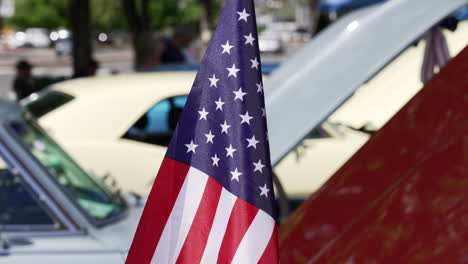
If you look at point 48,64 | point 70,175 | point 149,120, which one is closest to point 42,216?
point 70,175

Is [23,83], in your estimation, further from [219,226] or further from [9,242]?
[219,226]

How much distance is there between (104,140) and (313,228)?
4114 mm

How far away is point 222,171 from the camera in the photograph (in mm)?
2477

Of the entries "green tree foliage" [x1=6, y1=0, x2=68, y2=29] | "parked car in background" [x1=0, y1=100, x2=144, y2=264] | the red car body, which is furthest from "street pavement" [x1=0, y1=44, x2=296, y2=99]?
the red car body

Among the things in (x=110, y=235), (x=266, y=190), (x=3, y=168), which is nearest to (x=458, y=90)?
(x=266, y=190)

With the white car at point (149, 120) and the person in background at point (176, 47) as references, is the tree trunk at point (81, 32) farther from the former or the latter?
the white car at point (149, 120)

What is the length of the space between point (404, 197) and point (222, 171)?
544 mm

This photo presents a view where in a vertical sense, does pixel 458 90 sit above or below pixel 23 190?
above

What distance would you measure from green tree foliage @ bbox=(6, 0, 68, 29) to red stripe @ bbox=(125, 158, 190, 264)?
7464 cm

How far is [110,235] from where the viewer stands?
13.4ft

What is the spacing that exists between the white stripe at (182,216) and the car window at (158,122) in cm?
462

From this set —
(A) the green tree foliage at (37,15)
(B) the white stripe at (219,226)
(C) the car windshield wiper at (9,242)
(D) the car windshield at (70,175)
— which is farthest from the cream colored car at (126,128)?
(A) the green tree foliage at (37,15)

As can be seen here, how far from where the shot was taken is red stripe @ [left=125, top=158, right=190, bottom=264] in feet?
8.27

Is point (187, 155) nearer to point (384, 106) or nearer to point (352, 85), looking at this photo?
point (352, 85)
